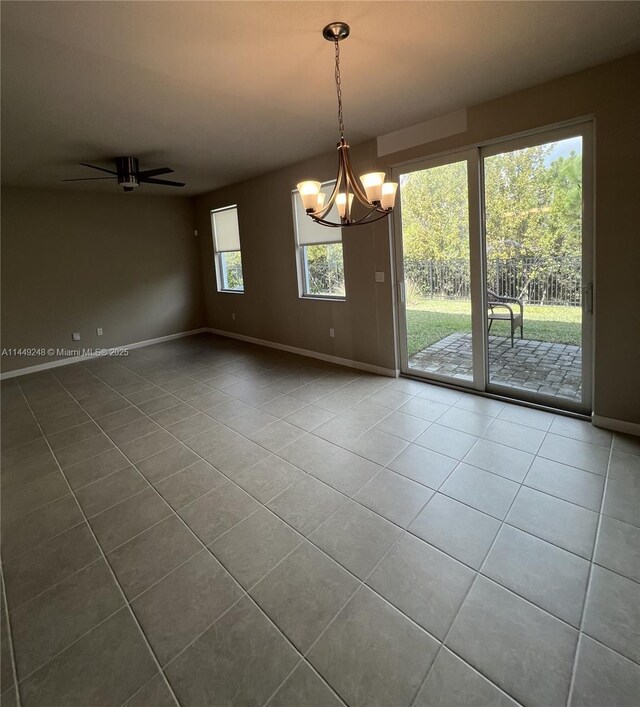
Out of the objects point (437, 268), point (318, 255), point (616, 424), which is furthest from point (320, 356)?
point (616, 424)

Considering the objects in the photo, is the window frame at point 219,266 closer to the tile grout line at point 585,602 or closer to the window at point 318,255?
the window at point 318,255

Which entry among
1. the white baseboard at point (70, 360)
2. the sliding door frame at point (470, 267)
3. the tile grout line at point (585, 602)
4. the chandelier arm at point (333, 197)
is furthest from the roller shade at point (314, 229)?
the tile grout line at point (585, 602)

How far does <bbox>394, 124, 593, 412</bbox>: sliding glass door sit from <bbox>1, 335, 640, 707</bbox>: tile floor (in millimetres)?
491

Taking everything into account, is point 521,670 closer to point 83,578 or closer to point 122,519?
point 83,578

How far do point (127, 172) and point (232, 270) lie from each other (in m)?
2.77

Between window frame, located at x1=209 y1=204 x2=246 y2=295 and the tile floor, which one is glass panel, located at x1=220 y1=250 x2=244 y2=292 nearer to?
window frame, located at x1=209 y1=204 x2=246 y2=295

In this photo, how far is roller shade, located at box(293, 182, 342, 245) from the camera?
478cm

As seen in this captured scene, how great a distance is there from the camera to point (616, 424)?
2.90 metres

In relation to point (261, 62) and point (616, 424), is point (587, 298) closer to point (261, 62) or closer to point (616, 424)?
point (616, 424)

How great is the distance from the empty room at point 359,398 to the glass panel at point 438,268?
3cm

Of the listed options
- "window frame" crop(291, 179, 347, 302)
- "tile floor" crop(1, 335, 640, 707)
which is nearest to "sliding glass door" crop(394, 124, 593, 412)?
"tile floor" crop(1, 335, 640, 707)

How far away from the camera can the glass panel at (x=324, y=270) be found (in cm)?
488

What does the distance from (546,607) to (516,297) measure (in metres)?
2.52

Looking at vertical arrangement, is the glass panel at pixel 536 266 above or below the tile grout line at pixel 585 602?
above
